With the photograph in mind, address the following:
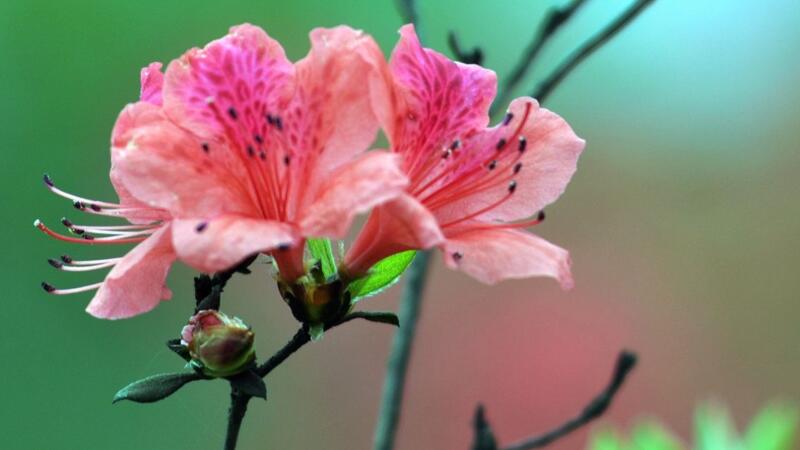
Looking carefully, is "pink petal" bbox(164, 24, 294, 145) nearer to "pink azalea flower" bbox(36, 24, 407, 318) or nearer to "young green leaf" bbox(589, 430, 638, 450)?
"pink azalea flower" bbox(36, 24, 407, 318)

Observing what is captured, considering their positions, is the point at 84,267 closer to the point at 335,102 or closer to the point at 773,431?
the point at 335,102

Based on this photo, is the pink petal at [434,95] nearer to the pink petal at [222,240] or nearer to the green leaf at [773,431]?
the pink petal at [222,240]

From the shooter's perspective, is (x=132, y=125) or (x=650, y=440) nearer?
(x=132, y=125)

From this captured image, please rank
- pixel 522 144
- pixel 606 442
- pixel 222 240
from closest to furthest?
1. pixel 222 240
2. pixel 522 144
3. pixel 606 442

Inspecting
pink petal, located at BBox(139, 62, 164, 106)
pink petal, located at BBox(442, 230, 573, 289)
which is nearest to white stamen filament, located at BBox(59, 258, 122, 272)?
pink petal, located at BBox(139, 62, 164, 106)

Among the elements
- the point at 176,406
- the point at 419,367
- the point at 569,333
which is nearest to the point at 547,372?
the point at 569,333

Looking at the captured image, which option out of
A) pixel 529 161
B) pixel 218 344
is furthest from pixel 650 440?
pixel 218 344

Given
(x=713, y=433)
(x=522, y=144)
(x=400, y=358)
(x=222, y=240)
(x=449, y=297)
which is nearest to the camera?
(x=222, y=240)
